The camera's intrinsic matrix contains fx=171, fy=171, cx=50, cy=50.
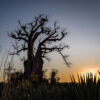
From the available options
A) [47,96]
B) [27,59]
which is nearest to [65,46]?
[27,59]

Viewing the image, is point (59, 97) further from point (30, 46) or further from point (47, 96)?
point (30, 46)

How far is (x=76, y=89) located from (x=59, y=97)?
0.32 metres

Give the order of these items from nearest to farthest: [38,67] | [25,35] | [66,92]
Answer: [66,92] → [38,67] → [25,35]

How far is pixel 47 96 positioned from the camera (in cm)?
310

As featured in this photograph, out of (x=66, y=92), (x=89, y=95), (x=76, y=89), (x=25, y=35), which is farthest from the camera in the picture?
(x=25, y=35)

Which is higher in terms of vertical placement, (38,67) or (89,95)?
(38,67)

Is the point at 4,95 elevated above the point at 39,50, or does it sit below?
below

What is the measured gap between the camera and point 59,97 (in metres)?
2.88

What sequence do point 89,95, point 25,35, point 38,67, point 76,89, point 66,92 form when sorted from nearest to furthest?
point 89,95
point 76,89
point 66,92
point 38,67
point 25,35

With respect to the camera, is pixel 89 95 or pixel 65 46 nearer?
pixel 89 95

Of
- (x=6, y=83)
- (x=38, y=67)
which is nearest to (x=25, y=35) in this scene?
(x=38, y=67)

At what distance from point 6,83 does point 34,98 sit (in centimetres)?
57

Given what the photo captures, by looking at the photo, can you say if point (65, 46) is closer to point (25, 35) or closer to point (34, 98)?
point (25, 35)

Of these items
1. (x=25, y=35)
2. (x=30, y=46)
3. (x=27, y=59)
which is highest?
(x=25, y=35)
